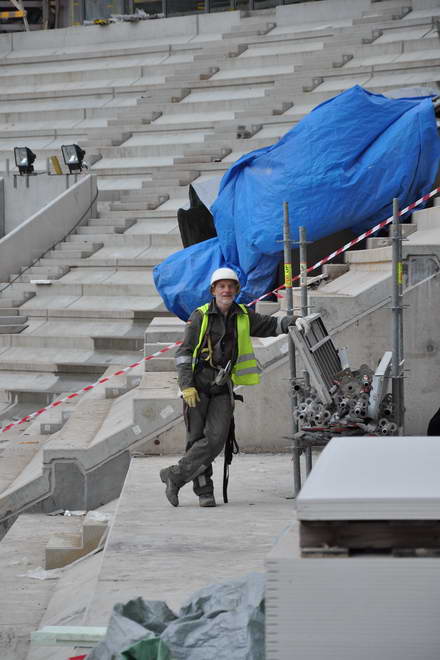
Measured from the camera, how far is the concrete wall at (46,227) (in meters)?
18.8

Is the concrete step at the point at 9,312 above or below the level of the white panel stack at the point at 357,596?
below

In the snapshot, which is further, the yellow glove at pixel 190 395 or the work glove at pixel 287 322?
the yellow glove at pixel 190 395

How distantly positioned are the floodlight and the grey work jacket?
1311 cm

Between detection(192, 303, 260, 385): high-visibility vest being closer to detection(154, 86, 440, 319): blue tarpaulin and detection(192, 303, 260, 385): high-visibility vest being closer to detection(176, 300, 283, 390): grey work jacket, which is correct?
detection(176, 300, 283, 390): grey work jacket

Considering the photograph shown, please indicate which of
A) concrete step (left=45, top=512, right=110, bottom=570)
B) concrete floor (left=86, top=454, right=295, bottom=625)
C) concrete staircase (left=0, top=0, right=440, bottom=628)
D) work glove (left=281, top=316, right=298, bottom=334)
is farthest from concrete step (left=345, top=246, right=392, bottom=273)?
concrete step (left=45, top=512, right=110, bottom=570)

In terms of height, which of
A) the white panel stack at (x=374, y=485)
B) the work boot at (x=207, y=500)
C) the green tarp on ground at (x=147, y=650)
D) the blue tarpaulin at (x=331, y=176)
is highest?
the blue tarpaulin at (x=331, y=176)

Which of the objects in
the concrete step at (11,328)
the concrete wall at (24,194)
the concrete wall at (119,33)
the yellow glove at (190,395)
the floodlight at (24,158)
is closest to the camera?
the yellow glove at (190,395)

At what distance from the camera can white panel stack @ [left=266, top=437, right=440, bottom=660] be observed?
395 cm

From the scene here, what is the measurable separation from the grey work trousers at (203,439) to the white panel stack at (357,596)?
Result: 395cm

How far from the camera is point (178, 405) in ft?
31.9

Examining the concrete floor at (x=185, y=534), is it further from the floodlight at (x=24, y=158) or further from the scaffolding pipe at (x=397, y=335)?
the floodlight at (x=24, y=158)

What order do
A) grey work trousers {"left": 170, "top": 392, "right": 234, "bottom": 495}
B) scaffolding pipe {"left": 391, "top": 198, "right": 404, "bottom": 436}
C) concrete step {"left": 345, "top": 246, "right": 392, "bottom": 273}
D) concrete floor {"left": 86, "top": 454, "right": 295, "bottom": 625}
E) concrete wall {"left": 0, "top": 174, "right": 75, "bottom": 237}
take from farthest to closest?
concrete wall {"left": 0, "top": 174, "right": 75, "bottom": 237}, concrete step {"left": 345, "top": 246, "right": 392, "bottom": 273}, grey work trousers {"left": 170, "top": 392, "right": 234, "bottom": 495}, scaffolding pipe {"left": 391, "top": 198, "right": 404, "bottom": 436}, concrete floor {"left": 86, "top": 454, "right": 295, "bottom": 625}

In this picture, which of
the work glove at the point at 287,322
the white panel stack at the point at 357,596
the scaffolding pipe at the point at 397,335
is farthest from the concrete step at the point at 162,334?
the white panel stack at the point at 357,596

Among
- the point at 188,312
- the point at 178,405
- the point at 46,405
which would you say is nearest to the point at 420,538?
the point at 178,405
